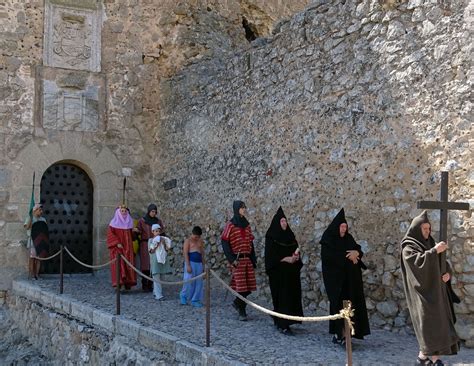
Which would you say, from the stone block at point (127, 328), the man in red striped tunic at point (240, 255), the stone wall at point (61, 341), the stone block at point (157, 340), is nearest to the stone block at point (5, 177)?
the stone wall at point (61, 341)

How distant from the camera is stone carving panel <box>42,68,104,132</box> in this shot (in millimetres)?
10430

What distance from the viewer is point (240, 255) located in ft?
22.8

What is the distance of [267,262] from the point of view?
20.9 feet

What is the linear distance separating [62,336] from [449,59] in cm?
534

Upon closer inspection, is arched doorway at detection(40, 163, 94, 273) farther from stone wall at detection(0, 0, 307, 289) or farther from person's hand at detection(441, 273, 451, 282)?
person's hand at detection(441, 273, 451, 282)

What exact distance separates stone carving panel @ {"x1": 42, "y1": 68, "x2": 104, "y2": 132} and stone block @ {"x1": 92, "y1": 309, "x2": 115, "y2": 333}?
4288 mm

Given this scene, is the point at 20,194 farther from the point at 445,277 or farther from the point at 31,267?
the point at 445,277

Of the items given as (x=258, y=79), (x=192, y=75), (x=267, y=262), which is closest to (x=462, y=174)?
(x=267, y=262)

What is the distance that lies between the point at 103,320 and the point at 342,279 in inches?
109

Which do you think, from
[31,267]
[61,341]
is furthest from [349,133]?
[31,267]

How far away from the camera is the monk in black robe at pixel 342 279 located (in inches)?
216

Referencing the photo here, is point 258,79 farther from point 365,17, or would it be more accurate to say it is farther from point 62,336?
point 62,336

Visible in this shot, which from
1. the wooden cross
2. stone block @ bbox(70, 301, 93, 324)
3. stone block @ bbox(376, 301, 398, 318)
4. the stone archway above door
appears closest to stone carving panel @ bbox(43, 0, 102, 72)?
the stone archway above door

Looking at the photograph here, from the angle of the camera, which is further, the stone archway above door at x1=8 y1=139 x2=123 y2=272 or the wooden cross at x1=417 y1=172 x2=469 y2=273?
the stone archway above door at x1=8 y1=139 x2=123 y2=272
